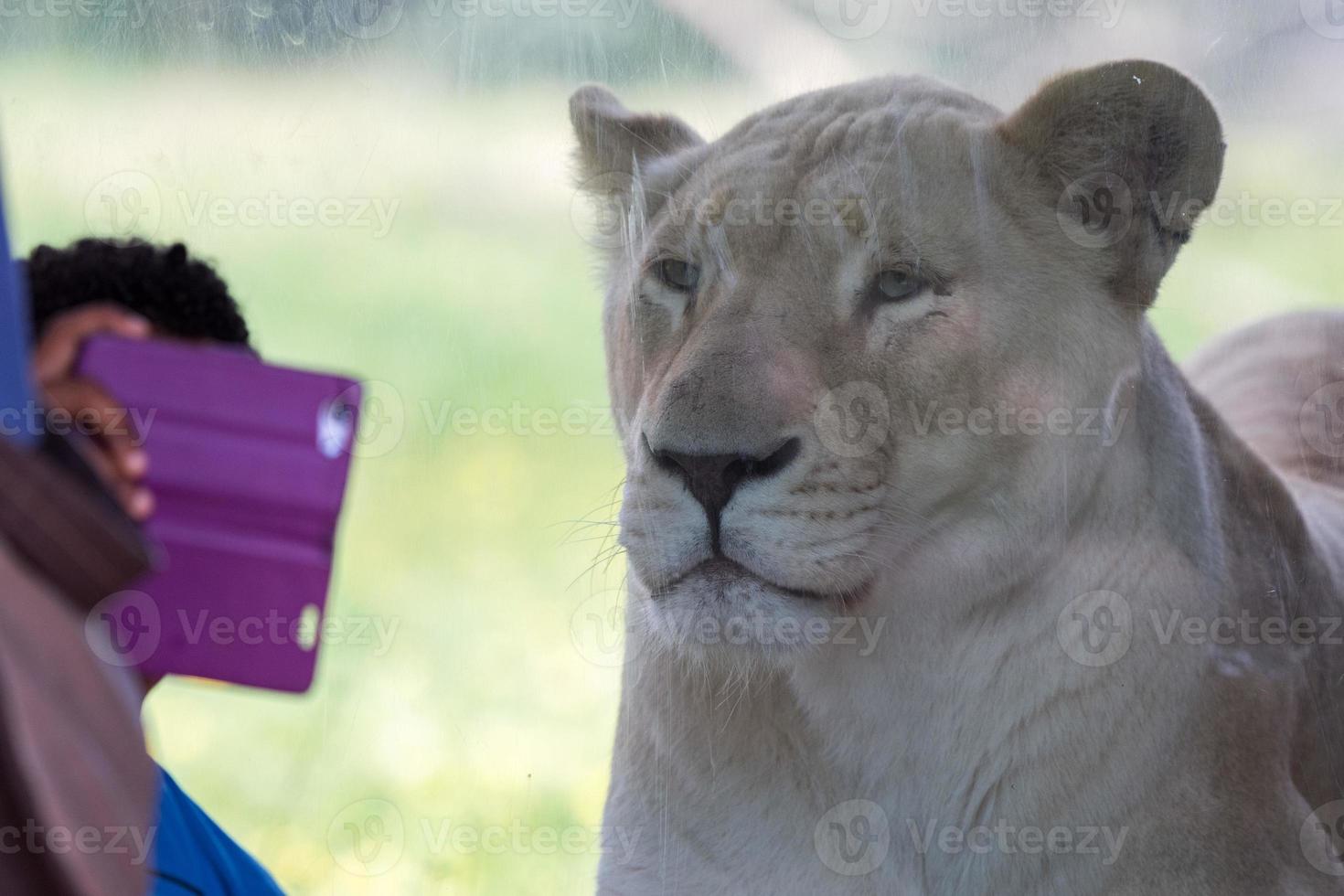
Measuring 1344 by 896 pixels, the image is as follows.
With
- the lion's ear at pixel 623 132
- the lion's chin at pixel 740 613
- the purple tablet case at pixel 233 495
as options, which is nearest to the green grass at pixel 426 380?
the lion's ear at pixel 623 132

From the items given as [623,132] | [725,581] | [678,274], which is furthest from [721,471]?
[623,132]

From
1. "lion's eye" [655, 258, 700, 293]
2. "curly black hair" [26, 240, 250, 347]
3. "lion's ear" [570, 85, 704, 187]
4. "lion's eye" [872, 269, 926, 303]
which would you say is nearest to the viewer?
"curly black hair" [26, 240, 250, 347]

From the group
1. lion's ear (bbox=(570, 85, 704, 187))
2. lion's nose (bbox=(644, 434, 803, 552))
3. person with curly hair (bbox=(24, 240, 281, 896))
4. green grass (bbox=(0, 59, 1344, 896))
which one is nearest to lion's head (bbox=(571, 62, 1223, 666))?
lion's nose (bbox=(644, 434, 803, 552))

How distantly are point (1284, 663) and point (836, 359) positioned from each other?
686 mm

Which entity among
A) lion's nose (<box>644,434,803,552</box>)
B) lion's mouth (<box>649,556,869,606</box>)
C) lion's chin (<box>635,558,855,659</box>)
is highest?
lion's nose (<box>644,434,803,552</box>)

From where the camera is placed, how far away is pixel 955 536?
1526mm

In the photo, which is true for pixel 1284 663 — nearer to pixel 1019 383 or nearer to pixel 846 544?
pixel 1019 383

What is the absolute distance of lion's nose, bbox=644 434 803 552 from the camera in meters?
1.38

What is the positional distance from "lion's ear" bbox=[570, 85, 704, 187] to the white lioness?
0.26 ft

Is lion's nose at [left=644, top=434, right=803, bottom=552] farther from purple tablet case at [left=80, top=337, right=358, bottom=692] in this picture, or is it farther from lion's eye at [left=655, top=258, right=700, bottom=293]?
purple tablet case at [left=80, top=337, right=358, bottom=692]

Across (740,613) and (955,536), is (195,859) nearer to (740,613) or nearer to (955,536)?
(740,613)

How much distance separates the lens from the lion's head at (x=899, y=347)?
55.8 inches

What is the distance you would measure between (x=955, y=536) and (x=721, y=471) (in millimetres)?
309

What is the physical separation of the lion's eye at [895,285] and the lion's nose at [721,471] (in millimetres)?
223
